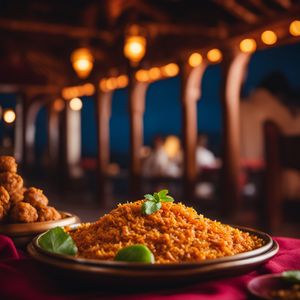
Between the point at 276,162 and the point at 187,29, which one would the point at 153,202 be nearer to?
the point at 276,162

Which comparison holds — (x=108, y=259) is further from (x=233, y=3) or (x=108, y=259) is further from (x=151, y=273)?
(x=233, y=3)

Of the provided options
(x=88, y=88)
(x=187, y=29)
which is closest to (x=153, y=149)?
(x=187, y=29)

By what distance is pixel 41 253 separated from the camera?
1406mm

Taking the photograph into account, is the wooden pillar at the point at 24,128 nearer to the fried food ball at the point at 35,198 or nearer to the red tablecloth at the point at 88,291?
the fried food ball at the point at 35,198

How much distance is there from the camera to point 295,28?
6.77 m

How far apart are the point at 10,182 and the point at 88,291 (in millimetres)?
935

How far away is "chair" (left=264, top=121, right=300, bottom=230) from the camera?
6.12 m

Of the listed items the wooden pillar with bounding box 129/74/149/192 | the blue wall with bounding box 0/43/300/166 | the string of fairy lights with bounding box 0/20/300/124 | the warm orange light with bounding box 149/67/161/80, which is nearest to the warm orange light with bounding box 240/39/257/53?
the string of fairy lights with bounding box 0/20/300/124

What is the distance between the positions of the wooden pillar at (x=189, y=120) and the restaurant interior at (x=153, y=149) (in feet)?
0.07

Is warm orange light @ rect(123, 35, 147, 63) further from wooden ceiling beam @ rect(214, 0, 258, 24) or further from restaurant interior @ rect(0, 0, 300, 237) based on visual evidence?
wooden ceiling beam @ rect(214, 0, 258, 24)

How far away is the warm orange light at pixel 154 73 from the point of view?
33.3 feet

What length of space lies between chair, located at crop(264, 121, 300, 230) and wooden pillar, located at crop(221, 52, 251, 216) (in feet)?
4.27

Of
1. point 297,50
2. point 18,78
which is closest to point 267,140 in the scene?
point 297,50

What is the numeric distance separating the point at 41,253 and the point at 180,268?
1.49 ft
